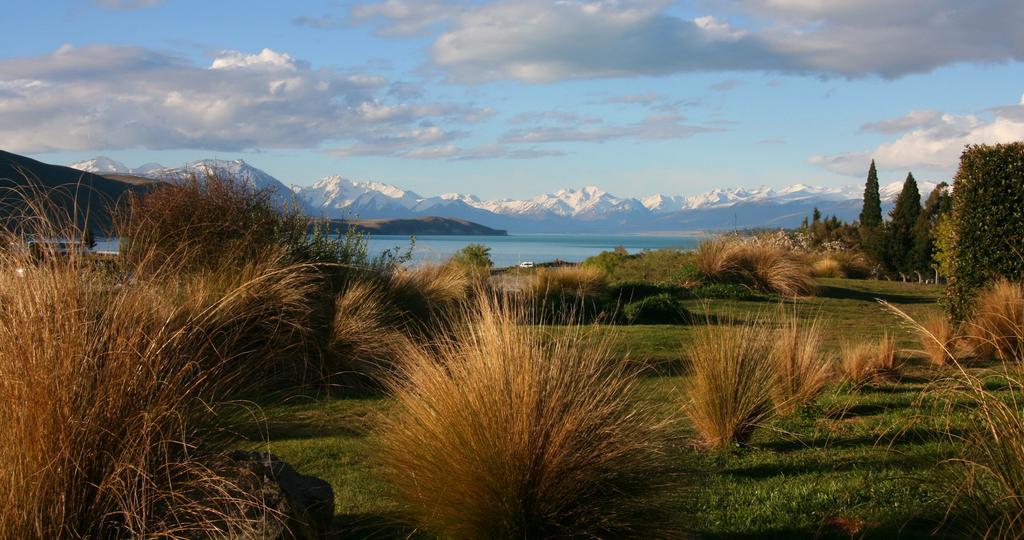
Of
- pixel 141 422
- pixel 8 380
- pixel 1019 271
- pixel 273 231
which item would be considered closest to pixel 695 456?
pixel 141 422

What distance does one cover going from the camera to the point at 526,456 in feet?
12.3

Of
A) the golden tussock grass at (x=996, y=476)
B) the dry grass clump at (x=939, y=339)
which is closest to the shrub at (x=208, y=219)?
the golden tussock grass at (x=996, y=476)

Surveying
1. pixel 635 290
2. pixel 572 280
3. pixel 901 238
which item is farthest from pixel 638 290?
pixel 901 238

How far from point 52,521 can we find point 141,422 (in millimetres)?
475

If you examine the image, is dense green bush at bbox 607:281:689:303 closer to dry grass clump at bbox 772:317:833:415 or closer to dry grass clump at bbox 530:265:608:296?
dry grass clump at bbox 530:265:608:296

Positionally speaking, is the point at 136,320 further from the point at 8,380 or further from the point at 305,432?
the point at 305,432

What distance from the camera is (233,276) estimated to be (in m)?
8.47

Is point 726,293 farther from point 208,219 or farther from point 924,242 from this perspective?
point 924,242

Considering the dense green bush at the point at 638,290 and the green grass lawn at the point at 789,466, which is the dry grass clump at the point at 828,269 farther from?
the green grass lawn at the point at 789,466

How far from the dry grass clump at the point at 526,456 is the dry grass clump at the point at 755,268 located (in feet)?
55.8

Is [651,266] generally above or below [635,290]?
above

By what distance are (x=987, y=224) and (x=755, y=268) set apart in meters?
8.89

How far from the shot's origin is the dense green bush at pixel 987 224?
1191 centimetres

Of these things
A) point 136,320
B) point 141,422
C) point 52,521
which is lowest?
point 52,521
